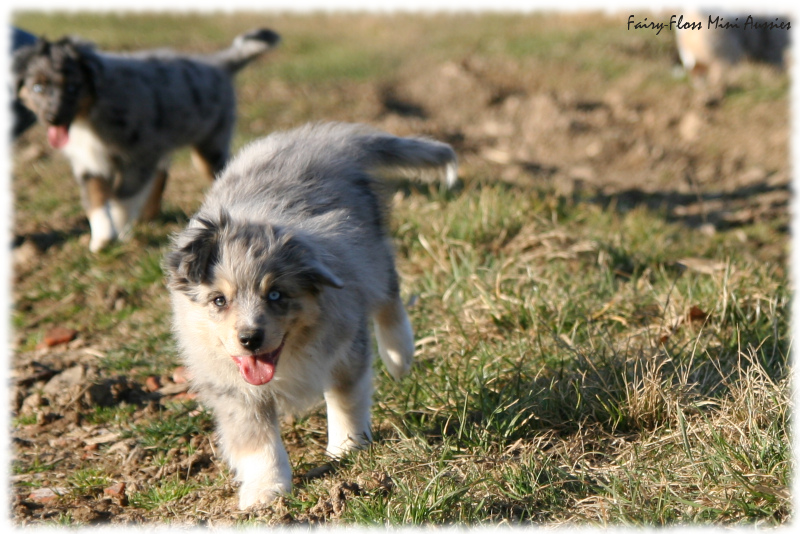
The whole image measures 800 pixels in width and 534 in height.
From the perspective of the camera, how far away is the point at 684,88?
9.40 meters

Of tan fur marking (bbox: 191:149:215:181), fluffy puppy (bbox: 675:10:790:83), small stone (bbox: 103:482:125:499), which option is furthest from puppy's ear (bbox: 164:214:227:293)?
fluffy puppy (bbox: 675:10:790:83)

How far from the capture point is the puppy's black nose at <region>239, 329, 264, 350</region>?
2.97 meters

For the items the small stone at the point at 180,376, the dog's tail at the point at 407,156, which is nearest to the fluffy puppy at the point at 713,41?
the dog's tail at the point at 407,156

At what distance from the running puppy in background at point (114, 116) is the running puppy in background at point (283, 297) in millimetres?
2488

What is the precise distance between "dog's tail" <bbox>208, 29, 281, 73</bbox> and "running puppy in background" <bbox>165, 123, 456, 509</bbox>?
11.4 ft

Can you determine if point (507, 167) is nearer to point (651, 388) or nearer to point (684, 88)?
point (684, 88)

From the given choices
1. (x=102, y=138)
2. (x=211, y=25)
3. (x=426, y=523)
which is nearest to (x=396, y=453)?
(x=426, y=523)

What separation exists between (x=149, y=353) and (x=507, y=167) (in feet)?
13.1

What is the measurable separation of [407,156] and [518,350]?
45.3 inches

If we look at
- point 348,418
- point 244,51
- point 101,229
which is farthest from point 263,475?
point 244,51

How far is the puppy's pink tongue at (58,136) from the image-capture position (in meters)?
6.20

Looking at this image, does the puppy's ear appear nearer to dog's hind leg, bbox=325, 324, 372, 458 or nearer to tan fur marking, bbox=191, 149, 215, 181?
dog's hind leg, bbox=325, 324, 372, 458

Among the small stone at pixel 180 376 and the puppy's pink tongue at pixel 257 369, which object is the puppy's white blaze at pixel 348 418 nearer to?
the puppy's pink tongue at pixel 257 369

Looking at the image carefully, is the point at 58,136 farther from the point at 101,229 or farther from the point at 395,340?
the point at 395,340
